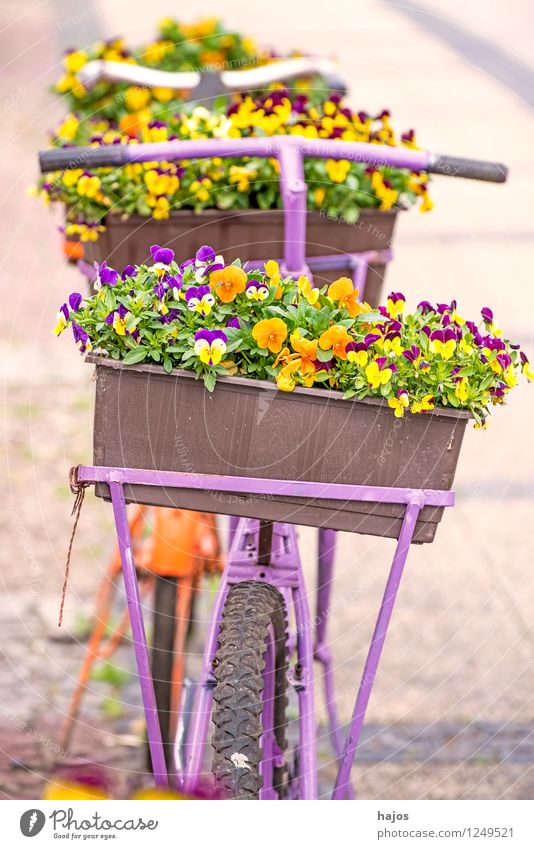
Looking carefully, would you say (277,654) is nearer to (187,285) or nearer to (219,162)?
(187,285)

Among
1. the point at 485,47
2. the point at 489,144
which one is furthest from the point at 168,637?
the point at 485,47

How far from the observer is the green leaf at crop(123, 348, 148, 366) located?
4.79 ft

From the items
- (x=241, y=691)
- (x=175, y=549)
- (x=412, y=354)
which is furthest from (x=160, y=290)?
(x=175, y=549)

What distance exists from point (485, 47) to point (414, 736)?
660 cm

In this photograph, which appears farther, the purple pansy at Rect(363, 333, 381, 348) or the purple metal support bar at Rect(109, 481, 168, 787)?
the purple metal support bar at Rect(109, 481, 168, 787)

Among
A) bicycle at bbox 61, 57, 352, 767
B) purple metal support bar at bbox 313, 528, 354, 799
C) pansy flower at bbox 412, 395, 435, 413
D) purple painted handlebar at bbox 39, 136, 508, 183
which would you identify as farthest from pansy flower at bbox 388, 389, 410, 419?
bicycle at bbox 61, 57, 352, 767

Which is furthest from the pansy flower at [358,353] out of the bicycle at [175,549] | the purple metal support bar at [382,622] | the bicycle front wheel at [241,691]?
the bicycle at [175,549]

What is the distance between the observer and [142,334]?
4.83 feet

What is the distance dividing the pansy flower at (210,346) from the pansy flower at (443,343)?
0.95 feet

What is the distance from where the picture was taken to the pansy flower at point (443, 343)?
1476mm

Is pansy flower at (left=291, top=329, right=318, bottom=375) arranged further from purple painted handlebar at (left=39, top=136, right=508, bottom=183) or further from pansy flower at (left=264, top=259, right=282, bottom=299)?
purple painted handlebar at (left=39, top=136, right=508, bottom=183)

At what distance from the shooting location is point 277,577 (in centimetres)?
188

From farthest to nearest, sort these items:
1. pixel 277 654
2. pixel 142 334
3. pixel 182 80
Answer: pixel 182 80
pixel 277 654
pixel 142 334

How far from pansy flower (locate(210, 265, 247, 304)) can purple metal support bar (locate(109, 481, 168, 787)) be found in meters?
0.30
